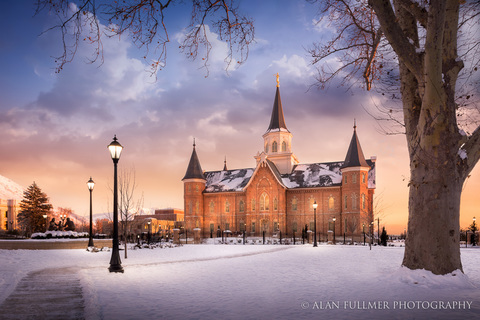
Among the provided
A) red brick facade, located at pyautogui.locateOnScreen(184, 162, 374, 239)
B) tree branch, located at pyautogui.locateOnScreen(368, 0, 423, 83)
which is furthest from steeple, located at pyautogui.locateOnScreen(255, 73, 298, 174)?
tree branch, located at pyautogui.locateOnScreen(368, 0, 423, 83)

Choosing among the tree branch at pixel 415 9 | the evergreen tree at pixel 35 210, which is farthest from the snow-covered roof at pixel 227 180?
the tree branch at pixel 415 9

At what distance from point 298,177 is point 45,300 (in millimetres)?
51986

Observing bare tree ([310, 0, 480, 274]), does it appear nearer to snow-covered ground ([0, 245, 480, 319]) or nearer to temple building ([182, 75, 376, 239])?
snow-covered ground ([0, 245, 480, 319])

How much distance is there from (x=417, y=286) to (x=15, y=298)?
8.84 metres

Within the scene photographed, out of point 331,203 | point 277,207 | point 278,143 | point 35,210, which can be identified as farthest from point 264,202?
point 35,210

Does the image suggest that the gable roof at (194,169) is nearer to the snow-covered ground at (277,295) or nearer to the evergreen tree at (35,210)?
the evergreen tree at (35,210)

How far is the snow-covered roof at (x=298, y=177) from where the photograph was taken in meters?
53.4

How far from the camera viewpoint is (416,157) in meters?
9.31

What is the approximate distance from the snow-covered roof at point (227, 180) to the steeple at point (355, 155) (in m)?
18.3

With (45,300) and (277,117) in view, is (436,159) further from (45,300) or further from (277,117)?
(277,117)

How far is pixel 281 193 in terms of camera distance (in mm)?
54500

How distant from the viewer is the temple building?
49.3 m

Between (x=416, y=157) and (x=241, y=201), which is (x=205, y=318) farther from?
(x=241, y=201)

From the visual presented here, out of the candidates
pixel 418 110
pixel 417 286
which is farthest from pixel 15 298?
pixel 418 110
